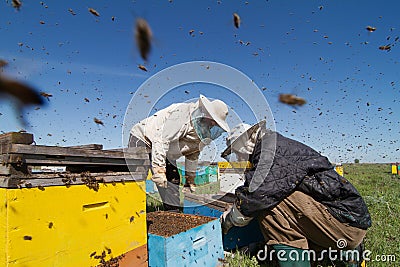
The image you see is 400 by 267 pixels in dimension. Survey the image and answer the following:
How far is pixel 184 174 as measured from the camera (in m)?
5.09

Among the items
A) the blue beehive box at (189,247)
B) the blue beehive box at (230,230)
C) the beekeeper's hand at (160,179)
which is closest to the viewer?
the blue beehive box at (189,247)

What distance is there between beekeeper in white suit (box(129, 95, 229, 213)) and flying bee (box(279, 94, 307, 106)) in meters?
1.94

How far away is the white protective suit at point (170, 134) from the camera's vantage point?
153 inches

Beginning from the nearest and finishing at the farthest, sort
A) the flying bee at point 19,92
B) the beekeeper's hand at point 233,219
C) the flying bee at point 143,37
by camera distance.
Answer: the flying bee at point 19,92 → the flying bee at point 143,37 → the beekeeper's hand at point 233,219

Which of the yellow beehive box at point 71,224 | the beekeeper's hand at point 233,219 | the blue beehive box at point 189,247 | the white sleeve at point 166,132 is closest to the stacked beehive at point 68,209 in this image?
the yellow beehive box at point 71,224

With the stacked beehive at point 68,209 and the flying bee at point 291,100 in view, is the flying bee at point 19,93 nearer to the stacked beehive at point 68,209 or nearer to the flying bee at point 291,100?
the stacked beehive at point 68,209

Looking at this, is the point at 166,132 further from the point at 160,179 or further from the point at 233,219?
the point at 233,219

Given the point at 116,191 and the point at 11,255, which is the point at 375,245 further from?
the point at 11,255

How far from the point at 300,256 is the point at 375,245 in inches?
55.6

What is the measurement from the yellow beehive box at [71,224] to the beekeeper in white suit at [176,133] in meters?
1.55

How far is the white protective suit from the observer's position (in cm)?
388

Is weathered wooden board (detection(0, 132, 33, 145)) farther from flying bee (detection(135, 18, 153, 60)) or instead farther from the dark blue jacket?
the dark blue jacket

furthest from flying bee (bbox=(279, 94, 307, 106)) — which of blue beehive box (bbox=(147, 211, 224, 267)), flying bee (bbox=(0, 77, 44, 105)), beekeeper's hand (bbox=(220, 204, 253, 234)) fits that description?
flying bee (bbox=(0, 77, 44, 105))

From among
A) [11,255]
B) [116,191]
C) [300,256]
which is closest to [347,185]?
[300,256]
